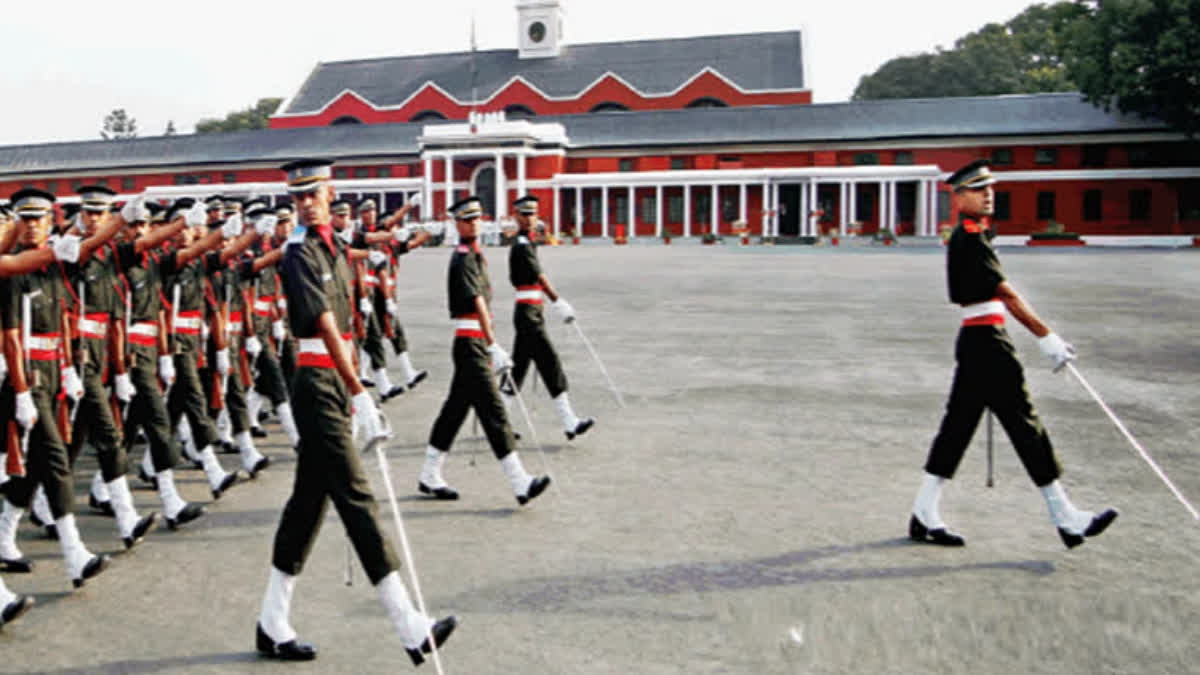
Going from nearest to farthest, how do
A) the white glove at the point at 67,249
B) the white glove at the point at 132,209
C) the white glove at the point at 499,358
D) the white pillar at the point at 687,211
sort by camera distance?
the white glove at the point at 67,249 < the white glove at the point at 132,209 < the white glove at the point at 499,358 < the white pillar at the point at 687,211

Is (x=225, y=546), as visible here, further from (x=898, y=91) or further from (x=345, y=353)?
(x=898, y=91)

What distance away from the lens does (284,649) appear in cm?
455

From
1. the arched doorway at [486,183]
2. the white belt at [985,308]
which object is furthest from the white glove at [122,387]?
the arched doorway at [486,183]

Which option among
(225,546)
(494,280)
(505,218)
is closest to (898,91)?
(505,218)

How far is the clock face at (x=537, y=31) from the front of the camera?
70.2 metres

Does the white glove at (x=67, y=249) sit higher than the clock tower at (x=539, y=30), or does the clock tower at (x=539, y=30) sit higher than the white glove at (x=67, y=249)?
the clock tower at (x=539, y=30)

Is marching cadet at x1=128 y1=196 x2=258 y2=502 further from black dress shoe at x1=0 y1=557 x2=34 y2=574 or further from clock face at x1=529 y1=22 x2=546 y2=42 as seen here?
clock face at x1=529 y1=22 x2=546 y2=42

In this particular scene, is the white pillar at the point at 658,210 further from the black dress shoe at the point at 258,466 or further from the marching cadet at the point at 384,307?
the black dress shoe at the point at 258,466

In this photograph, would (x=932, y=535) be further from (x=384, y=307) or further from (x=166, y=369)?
(x=384, y=307)

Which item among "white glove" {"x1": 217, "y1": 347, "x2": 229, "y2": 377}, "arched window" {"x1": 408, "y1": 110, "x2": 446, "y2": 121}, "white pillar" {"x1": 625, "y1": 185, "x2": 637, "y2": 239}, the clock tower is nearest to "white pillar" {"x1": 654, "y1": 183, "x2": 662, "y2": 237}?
"white pillar" {"x1": 625, "y1": 185, "x2": 637, "y2": 239}

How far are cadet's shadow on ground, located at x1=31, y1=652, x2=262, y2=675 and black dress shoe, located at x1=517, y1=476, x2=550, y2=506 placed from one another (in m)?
2.45

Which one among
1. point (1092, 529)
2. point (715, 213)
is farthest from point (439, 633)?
point (715, 213)

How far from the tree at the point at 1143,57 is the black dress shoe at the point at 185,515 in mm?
43828

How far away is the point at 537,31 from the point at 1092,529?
225 ft
